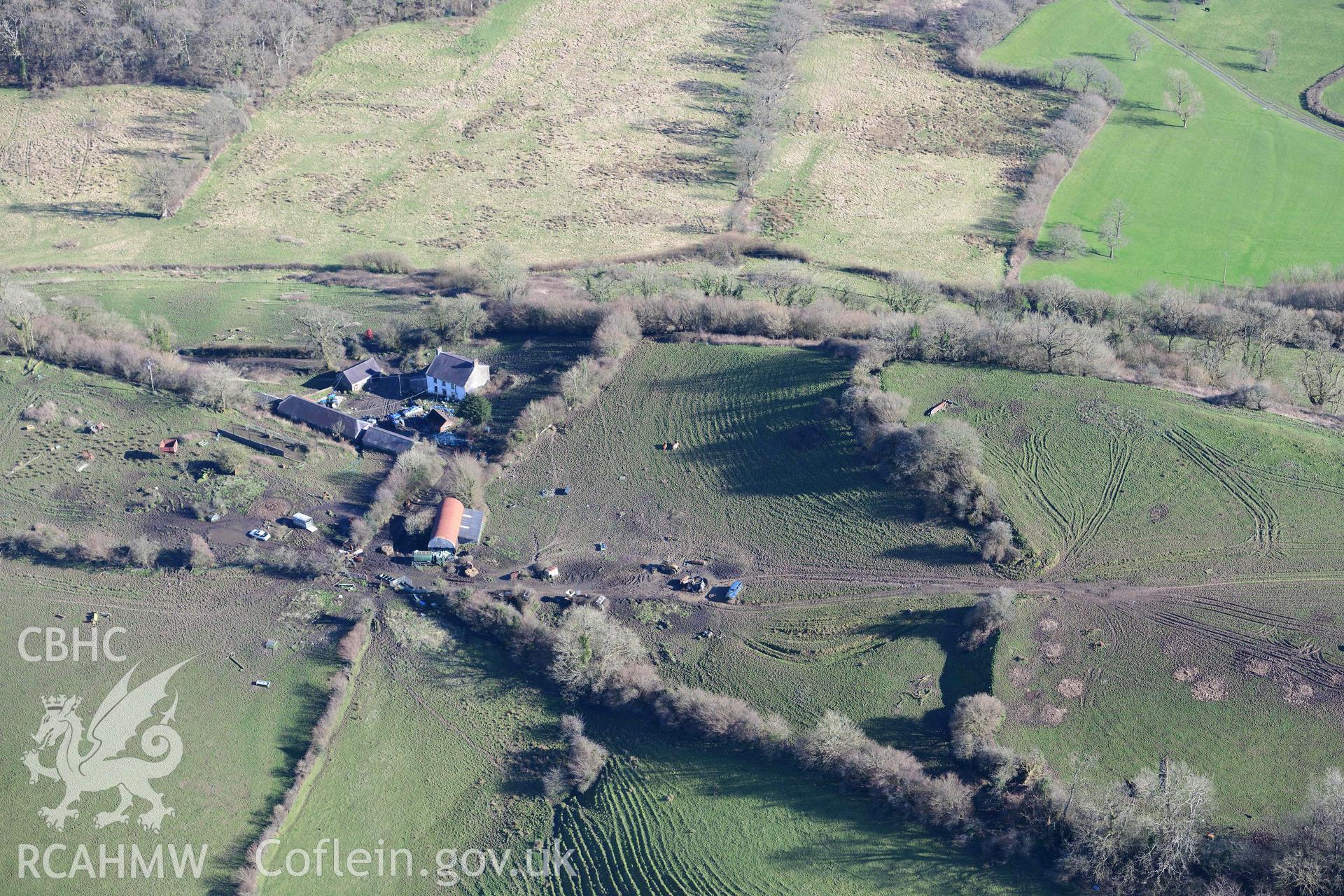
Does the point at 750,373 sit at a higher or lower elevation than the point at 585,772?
higher

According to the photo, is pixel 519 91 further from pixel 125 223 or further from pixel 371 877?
pixel 371 877

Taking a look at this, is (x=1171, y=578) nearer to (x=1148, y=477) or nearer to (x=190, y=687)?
(x=1148, y=477)

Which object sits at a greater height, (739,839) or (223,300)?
(223,300)

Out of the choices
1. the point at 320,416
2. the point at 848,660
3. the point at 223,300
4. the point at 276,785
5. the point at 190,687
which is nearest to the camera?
the point at 276,785

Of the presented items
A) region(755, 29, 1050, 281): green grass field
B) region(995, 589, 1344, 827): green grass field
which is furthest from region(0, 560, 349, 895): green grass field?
region(755, 29, 1050, 281): green grass field

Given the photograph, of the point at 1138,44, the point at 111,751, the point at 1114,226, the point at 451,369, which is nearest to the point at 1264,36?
the point at 1138,44

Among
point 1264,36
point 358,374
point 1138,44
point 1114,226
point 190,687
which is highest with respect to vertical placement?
point 1264,36

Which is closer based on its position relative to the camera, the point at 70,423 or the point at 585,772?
the point at 585,772

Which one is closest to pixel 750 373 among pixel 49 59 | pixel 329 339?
pixel 329 339
